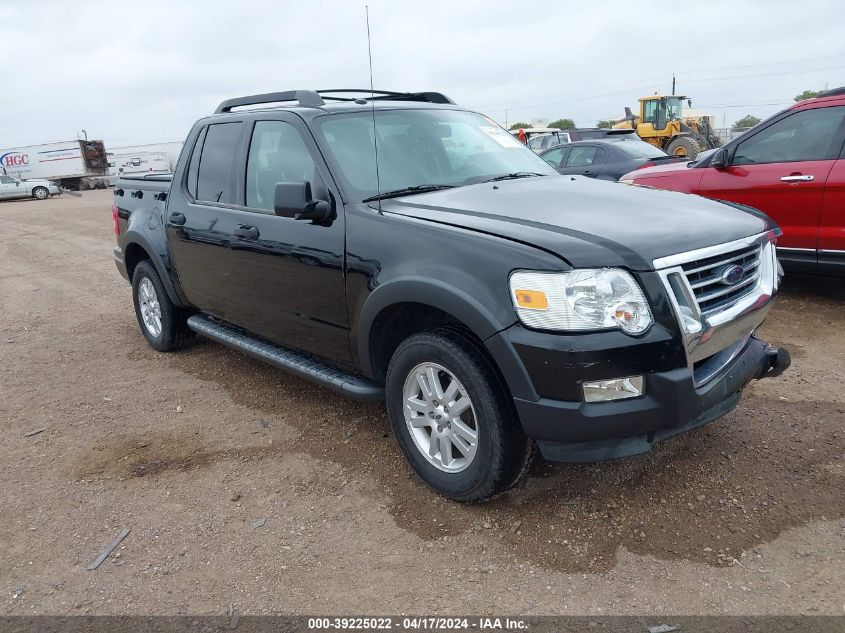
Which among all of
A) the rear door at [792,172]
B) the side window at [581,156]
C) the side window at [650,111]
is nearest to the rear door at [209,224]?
the rear door at [792,172]

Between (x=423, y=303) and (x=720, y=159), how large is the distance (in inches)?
177

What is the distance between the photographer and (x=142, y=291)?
578 centimetres

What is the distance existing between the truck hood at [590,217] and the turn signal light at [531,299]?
0.57 feet

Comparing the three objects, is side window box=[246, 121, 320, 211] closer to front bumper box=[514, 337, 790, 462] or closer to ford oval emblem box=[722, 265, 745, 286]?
front bumper box=[514, 337, 790, 462]

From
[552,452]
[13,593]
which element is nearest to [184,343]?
[13,593]

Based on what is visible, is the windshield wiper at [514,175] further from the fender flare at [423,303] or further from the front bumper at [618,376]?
the front bumper at [618,376]

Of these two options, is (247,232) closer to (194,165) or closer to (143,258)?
(194,165)

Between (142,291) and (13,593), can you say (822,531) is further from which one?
(142,291)

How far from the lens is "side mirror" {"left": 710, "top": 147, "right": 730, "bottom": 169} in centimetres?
619

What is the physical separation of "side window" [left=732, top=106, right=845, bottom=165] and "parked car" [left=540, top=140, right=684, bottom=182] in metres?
4.61

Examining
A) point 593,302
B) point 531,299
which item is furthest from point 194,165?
point 593,302

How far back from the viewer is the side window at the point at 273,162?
12.3 ft

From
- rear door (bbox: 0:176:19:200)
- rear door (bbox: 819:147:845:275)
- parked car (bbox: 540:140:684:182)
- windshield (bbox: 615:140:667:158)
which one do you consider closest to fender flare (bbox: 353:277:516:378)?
rear door (bbox: 819:147:845:275)

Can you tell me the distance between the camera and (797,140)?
5.86 meters
